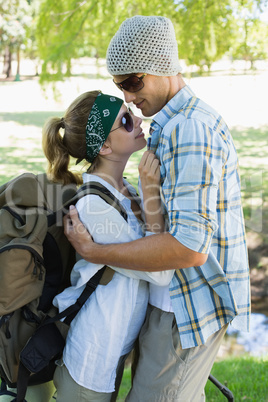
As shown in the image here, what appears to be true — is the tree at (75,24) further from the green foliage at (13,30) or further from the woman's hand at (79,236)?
the green foliage at (13,30)

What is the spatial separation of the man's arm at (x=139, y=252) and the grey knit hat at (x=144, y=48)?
0.67 m

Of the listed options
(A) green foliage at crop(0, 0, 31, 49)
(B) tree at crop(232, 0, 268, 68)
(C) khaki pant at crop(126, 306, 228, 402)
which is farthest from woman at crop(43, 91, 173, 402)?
(A) green foliage at crop(0, 0, 31, 49)

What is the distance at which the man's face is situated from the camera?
2.07m

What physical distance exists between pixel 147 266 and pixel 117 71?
0.83m

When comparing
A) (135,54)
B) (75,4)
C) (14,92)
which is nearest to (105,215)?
(135,54)

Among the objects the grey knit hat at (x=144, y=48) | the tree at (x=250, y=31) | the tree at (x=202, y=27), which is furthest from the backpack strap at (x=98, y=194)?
the tree at (x=250, y=31)

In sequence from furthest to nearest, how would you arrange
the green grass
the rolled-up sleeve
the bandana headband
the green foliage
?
the green foliage, the green grass, the bandana headband, the rolled-up sleeve

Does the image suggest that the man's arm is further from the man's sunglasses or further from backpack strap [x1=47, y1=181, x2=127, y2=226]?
the man's sunglasses

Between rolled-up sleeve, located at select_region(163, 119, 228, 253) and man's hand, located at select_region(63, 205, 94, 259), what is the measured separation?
0.44 m

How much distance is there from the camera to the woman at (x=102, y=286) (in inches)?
80.6

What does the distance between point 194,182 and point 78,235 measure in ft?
2.02

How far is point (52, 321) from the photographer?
213 centimetres

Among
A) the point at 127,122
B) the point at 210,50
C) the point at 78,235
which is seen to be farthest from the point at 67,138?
the point at 210,50

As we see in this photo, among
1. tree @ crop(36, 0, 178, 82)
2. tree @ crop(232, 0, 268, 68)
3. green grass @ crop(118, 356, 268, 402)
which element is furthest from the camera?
tree @ crop(232, 0, 268, 68)
